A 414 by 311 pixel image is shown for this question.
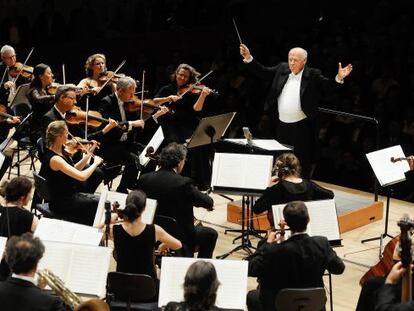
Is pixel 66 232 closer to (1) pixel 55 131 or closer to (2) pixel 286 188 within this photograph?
(1) pixel 55 131

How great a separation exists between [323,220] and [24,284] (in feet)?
7.75

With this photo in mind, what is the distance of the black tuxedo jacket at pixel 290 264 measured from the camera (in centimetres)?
502

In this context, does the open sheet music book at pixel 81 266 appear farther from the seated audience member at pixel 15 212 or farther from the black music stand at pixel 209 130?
the black music stand at pixel 209 130

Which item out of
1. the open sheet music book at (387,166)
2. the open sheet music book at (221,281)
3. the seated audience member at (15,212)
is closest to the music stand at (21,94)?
the seated audience member at (15,212)

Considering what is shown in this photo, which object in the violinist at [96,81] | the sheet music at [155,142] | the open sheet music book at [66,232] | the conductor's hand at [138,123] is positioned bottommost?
the open sheet music book at [66,232]

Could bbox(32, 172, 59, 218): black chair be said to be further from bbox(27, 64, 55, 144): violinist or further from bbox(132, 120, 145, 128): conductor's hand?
bbox(27, 64, 55, 144): violinist

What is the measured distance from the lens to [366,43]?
11273 mm

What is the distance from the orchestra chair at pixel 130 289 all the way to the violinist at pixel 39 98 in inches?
141

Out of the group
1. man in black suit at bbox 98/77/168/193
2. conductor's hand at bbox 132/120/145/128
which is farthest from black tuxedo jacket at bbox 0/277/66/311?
conductor's hand at bbox 132/120/145/128

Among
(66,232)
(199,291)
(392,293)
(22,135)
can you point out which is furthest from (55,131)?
(392,293)

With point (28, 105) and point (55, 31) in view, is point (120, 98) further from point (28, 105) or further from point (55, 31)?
point (55, 31)

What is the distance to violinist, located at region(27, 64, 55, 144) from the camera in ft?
27.7

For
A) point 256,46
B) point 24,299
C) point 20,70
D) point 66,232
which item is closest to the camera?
point 24,299

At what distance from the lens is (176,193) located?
240 inches
